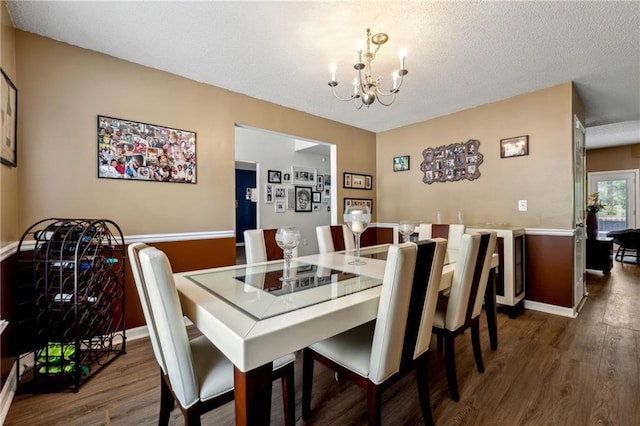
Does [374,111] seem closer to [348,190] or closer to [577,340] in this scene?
[348,190]

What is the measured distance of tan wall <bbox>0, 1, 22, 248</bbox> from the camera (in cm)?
171

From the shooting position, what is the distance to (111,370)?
77.5 inches

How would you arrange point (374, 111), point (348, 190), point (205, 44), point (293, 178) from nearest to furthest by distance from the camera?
point (205, 44)
point (374, 111)
point (348, 190)
point (293, 178)

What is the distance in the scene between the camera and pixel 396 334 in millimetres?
1193

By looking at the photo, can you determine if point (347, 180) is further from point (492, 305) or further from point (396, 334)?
point (396, 334)

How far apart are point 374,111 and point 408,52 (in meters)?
1.42

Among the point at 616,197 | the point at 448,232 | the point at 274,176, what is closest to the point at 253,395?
the point at 448,232

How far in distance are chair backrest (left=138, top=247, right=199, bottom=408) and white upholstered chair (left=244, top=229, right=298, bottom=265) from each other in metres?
1.17

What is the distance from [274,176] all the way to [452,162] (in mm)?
3319

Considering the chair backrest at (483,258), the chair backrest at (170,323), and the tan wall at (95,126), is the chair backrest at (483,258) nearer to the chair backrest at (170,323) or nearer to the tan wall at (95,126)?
the chair backrest at (170,323)

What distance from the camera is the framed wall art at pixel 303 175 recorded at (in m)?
6.07

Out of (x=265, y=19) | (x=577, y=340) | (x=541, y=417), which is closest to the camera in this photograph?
(x=541, y=417)

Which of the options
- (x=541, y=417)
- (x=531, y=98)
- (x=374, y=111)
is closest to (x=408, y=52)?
(x=374, y=111)

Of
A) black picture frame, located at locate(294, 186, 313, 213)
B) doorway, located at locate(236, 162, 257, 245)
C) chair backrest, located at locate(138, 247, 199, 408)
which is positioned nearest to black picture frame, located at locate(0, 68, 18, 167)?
chair backrest, located at locate(138, 247, 199, 408)
